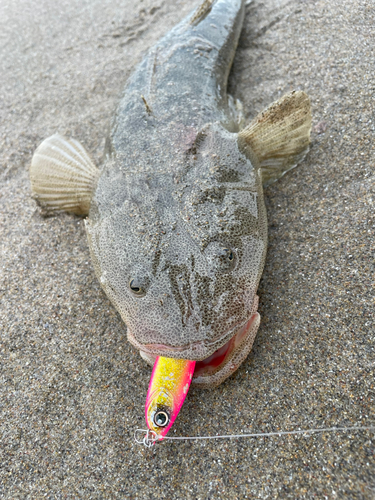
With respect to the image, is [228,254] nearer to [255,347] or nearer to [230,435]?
[255,347]

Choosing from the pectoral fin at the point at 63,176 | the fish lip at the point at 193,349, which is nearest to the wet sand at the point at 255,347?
the pectoral fin at the point at 63,176

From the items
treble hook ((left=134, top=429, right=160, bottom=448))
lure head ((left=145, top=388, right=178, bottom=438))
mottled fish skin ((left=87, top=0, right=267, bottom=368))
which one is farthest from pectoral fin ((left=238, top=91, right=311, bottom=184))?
treble hook ((left=134, top=429, right=160, bottom=448))

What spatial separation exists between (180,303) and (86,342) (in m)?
0.87

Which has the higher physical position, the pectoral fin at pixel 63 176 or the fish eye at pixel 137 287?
the pectoral fin at pixel 63 176

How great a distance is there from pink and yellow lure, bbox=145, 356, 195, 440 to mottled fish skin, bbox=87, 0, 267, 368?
0.40 feet

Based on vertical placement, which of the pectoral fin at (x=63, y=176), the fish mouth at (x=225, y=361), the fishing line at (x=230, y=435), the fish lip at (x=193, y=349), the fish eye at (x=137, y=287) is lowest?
the fishing line at (x=230, y=435)

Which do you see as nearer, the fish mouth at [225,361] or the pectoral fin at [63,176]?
the fish mouth at [225,361]

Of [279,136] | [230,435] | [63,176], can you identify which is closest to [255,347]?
[230,435]

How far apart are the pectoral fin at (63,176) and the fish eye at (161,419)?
5.55 ft

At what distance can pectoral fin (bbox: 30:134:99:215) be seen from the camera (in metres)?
2.83

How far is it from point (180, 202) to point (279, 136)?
1.17 m

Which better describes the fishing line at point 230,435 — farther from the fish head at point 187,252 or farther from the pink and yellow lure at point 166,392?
the fish head at point 187,252

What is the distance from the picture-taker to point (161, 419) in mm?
1766

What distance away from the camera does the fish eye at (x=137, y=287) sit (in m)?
1.91
